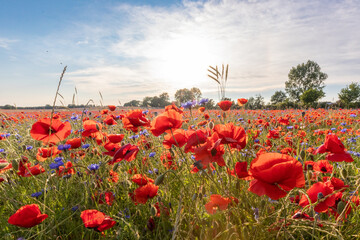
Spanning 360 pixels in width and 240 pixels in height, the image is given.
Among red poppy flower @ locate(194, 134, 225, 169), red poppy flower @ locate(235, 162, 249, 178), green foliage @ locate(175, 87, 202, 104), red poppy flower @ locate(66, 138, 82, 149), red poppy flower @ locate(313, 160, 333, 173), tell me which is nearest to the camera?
red poppy flower @ locate(194, 134, 225, 169)

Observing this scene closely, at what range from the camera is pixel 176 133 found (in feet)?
3.97

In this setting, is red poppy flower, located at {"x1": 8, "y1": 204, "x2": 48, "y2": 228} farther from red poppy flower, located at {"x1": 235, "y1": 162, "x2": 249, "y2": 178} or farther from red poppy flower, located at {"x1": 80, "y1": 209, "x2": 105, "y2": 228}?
red poppy flower, located at {"x1": 235, "y1": 162, "x2": 249, "y2": 178}

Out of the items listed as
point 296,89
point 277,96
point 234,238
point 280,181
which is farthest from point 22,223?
point 277,96

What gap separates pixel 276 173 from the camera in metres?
0.77

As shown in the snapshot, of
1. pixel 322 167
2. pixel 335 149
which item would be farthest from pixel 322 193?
pixel 322 167

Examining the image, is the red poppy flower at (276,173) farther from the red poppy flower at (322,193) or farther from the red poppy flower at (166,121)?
the red poppy flower at (166,121)

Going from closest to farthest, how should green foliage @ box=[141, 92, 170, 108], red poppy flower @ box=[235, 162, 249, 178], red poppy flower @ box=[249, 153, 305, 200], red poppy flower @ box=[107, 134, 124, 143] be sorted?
red poppy flower @ box=[249, 153, 305, 200], red poppy flower @ box=[235, 162, 249, 178], red poppy flower @ box=[107, 134, 124, 143], green foliage @ box=[141, 92, 170, 108]

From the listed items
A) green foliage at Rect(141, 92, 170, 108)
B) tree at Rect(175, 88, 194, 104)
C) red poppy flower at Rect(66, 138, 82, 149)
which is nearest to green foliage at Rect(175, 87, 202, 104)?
tree at Rect(175, 88, 194, 104)

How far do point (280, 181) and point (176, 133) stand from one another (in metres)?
0.58

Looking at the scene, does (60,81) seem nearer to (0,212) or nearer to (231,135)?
(231,135)

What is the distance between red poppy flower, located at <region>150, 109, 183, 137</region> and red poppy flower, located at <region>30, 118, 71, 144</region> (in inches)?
25.9

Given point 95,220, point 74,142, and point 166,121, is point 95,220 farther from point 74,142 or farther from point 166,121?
point 74,142

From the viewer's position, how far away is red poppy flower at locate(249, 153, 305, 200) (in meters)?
0.76

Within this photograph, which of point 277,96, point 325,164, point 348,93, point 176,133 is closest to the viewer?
point 176,133
